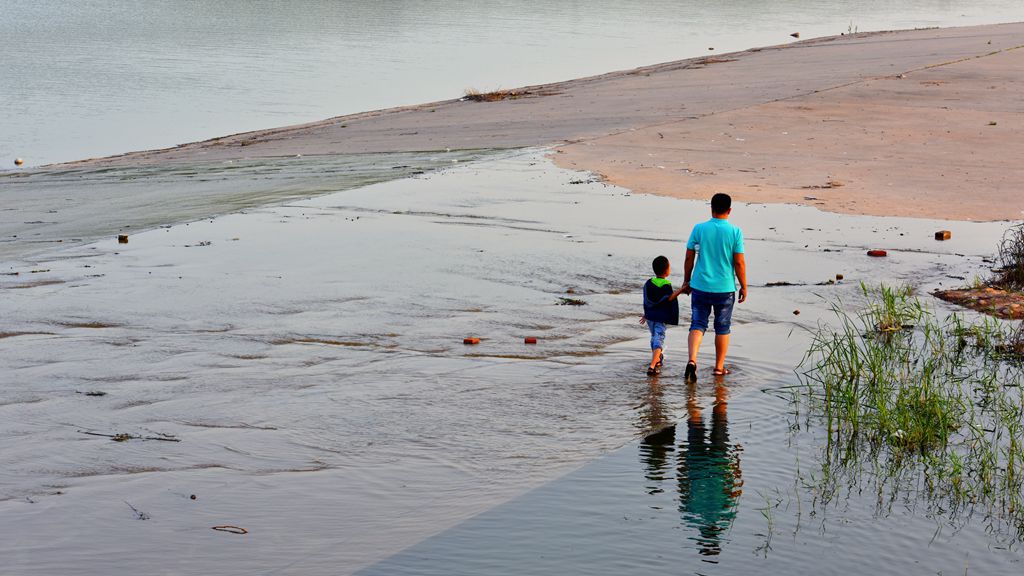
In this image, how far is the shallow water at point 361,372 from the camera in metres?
6.69

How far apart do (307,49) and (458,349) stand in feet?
156

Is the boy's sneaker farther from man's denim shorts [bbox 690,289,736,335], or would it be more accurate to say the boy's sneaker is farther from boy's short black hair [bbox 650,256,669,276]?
boy's short black hair [bbox 650,256,669,276]

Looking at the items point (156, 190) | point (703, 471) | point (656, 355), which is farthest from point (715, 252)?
point (156, 190)

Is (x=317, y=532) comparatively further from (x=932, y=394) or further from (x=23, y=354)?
(x=23, y=354)

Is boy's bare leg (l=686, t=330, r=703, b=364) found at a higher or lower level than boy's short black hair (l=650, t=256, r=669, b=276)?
lower

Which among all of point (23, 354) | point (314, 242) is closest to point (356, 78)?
point (314, 242)

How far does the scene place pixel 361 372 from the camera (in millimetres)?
9391

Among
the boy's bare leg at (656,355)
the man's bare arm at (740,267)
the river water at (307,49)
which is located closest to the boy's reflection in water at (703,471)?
the boy's bare leg at (656,355)

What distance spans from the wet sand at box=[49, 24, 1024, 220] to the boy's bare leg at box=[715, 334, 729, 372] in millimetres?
6983

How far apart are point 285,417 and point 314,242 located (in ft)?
21.2

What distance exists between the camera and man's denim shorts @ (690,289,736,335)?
30.0 ft

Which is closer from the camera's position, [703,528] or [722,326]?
[703,528]

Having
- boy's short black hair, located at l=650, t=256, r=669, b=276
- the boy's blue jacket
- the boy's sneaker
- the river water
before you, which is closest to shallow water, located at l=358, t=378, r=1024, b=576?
the boy's sneaker

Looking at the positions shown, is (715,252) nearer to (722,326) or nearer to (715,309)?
(715,309)
